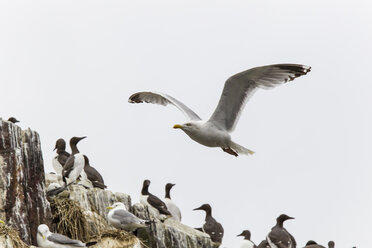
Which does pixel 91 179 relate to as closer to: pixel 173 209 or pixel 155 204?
pixel 155 204

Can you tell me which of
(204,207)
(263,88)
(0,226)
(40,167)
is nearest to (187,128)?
(263,88)

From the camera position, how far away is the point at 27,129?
1584cm

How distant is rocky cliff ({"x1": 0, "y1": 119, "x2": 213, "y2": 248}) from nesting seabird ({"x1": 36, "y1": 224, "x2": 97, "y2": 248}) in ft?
1.06

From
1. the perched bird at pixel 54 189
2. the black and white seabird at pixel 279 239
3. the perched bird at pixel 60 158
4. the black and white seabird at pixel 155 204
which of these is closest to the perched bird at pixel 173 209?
the black and white seabird at pixel 155 204

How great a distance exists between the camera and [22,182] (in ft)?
49.8

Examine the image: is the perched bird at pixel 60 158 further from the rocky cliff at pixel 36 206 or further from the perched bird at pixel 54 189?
the perched bird at pixel 54 189

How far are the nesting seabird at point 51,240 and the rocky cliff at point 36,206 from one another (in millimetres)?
324

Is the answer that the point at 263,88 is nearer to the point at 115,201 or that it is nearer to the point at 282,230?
the point at 115,201

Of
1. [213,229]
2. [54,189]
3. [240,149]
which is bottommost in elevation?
[213,229]

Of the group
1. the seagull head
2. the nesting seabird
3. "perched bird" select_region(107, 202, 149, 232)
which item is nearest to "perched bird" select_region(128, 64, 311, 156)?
"perched bird" select_region(107, 202, 149, 232)

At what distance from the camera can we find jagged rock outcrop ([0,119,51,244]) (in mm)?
14828

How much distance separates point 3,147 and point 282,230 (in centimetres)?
883

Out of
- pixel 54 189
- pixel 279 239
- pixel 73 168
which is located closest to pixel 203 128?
pixel 73 168

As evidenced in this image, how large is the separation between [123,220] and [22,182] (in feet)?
6.59
